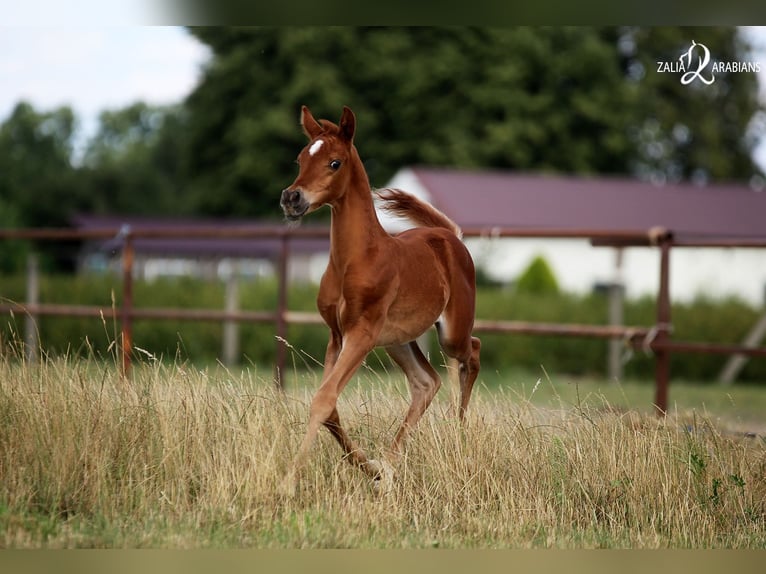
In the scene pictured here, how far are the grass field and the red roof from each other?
21544 millimetres

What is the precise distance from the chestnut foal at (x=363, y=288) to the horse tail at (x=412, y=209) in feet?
1.05

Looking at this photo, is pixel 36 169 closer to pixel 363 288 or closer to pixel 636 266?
pixel 636 266

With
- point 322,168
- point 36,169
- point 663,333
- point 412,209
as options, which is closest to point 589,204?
point 663,333

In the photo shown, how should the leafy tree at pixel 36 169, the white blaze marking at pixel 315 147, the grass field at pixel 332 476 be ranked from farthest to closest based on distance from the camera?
the leafy tree at pixel 36 169, the white blaze marking at pixel 315 147, the grass field at pixel 332 476

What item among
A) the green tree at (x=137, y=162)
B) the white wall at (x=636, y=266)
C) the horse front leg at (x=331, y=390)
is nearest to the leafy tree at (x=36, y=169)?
the green tree at (x=137, y=162)

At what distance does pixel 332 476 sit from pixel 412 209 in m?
1.62

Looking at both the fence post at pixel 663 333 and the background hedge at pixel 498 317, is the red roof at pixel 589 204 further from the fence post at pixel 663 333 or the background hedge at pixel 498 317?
the fence post at pixel 663 333

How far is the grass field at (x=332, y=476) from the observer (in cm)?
430

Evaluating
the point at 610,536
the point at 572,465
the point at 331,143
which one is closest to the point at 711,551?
the point at 610,536

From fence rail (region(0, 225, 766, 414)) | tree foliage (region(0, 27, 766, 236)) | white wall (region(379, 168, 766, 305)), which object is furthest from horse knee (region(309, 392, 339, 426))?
tree foliage (region(0, 27, 766, 236))

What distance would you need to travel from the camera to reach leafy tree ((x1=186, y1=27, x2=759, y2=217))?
3103 cm

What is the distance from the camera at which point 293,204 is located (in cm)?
422

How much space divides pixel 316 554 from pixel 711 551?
154cm

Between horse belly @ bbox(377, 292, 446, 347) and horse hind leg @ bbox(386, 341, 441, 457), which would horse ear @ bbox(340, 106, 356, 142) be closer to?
horse belly @ bbox(377, 292, 446, 347)
